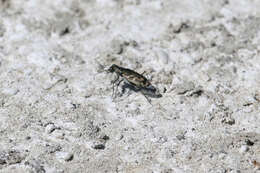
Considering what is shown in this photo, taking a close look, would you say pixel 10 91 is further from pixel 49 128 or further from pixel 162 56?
pixel 162 56

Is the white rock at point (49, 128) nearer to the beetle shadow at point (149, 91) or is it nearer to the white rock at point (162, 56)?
the beetle shadow at point (149, 91)

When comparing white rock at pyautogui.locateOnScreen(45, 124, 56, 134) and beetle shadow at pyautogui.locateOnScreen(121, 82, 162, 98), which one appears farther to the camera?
beetle shadow at pyautogui.locateOnScreen(121, 82, 162, 98)

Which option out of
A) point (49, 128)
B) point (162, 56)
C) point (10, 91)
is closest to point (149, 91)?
point (162, 56)

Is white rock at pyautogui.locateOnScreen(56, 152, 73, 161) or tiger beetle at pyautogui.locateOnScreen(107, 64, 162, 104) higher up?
tiger beetle at pyautogui.locateOnScreen(107, 64, 162, 104)

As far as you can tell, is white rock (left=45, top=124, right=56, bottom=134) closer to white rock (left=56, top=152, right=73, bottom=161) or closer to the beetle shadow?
white rock (left=56, top=152, right=73, bottom=161)

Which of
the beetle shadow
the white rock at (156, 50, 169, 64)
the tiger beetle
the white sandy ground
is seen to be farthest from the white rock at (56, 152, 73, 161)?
the white rock at (156, 50, 169, 64)

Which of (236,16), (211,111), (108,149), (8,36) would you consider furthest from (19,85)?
(236,16)

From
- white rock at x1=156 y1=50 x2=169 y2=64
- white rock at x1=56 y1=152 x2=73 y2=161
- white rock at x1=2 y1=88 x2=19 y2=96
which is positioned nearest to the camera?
white rock at x1=56 y1=152 x2=73 y2=161
